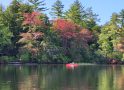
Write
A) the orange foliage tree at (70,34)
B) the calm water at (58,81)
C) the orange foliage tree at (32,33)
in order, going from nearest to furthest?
the calm water at (58,81) < the orange foliage tree at (32,33) < the orange foliage tree at (70,34)

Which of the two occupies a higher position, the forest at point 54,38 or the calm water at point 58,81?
the forest at point 54,38

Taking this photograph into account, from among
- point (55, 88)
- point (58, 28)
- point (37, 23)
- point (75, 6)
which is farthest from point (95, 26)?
point (55, 88)

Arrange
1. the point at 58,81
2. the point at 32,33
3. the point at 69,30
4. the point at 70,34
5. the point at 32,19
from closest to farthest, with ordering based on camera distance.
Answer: the point at 58,81
the point at 32,33
the point at 32,19
the point at 70,34
the point at 69,30

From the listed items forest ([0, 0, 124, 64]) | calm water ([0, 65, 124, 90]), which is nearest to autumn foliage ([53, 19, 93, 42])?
forest ([0, 0, 124, 64])

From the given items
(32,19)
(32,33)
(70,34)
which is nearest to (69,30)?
(70,34)

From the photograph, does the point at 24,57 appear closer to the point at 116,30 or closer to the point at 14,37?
the point at 14,37

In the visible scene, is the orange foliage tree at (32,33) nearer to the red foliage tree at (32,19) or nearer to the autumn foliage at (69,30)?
the red foliage tree at (32,19)

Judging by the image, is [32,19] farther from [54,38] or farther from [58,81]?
[58,81]

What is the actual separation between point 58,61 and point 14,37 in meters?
9.17

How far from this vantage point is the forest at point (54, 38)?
242ft

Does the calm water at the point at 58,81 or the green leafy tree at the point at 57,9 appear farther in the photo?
the green leafy tree at the point at 57,9

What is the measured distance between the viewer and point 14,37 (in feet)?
253

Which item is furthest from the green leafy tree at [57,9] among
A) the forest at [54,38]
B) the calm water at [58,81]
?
the calm water at [58,81]

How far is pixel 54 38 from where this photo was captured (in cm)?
7725
